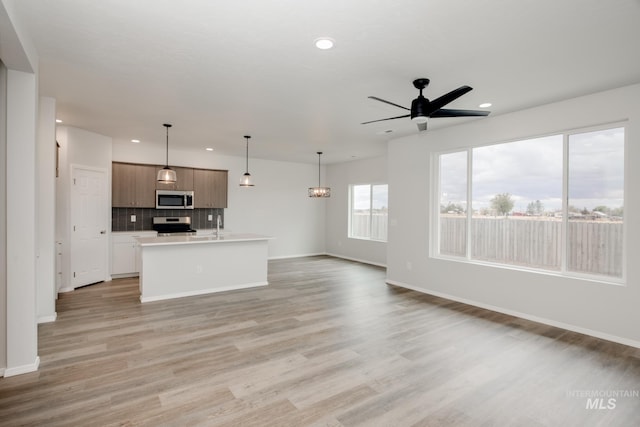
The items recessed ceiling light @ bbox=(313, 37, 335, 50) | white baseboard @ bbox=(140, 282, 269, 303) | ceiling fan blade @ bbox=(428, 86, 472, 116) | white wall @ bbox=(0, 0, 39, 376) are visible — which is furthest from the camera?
white baseboard @ bbox=(140, 282, 269, 303)

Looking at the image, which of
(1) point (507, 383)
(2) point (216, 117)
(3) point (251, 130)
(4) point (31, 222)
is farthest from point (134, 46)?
(1) point (507, 383)

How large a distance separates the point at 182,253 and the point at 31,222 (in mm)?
2482

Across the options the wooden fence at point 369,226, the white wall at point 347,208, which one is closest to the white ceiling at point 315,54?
the white wall at point 347,208

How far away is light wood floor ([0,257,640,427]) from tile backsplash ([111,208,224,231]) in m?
2.42

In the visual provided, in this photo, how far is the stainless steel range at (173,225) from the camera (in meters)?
7.06

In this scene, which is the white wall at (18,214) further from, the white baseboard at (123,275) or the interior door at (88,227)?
the white baseboard at (123,275)

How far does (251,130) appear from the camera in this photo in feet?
18.3

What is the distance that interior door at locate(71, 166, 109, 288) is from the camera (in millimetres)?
5602

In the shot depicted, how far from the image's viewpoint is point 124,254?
657 centimetres

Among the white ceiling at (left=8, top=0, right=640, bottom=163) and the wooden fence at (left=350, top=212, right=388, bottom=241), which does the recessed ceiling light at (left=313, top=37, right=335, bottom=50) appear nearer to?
the white ceiling at (left=8, top=0, right=640, bottom=163)

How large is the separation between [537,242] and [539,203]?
1.69 feet

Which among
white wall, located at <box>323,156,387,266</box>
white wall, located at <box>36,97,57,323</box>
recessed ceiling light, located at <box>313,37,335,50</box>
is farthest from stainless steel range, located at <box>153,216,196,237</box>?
recessed ceiling light, located at <box>313,37,335,50</box>

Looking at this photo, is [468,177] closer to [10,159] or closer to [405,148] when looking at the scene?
[405,148]

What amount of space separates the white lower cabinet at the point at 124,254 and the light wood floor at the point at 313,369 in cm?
179
